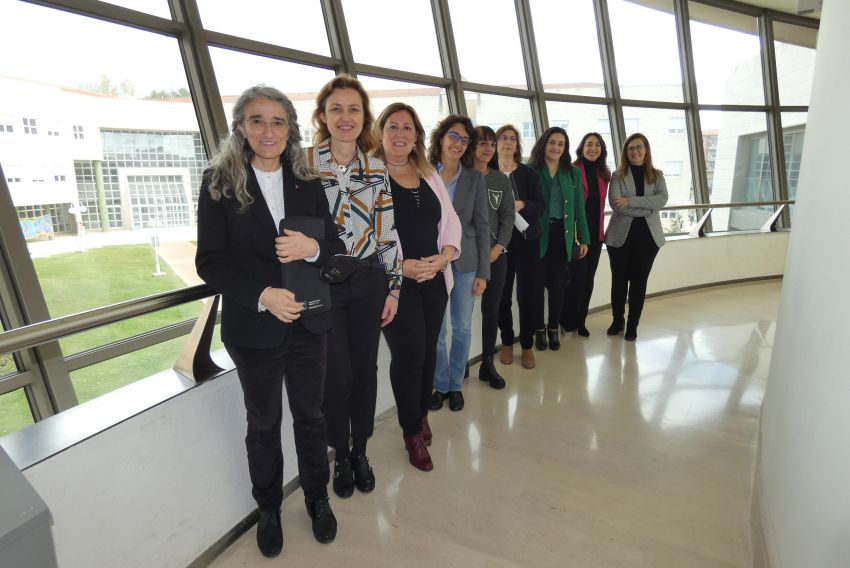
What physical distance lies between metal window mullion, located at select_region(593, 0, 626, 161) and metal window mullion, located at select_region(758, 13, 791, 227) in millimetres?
2996

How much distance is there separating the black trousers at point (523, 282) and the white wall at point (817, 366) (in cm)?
156

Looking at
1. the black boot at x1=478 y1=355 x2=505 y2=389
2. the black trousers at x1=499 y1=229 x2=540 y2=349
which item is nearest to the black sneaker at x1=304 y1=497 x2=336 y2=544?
the black boot at x1=478 y1=355 x2=505 y2=389

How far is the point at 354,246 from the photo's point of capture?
5.89 feet

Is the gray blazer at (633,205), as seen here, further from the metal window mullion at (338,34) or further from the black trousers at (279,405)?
the black trousers at (279,405)

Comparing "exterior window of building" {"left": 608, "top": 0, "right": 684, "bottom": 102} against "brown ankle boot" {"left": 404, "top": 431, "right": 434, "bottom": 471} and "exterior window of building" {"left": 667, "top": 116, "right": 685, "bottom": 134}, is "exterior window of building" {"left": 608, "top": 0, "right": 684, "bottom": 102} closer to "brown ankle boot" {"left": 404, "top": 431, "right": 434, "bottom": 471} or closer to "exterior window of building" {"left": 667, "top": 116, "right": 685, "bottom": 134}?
"exterior window of building" {"left": 667, "top": 116, "right": 685, "bottom": 134}

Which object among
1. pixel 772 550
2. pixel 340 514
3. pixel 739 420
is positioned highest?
pixel 340 514

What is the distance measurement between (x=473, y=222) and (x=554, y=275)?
1300mm

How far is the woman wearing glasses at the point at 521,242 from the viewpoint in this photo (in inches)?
126

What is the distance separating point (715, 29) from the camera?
21.4 ft

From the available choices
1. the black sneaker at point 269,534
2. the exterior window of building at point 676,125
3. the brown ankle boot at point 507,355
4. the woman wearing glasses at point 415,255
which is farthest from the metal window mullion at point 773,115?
the black sneaker at point 269,534

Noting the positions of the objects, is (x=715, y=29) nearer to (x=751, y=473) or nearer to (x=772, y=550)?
(x=751, y=473)

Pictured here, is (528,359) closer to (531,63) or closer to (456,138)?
(456,138)

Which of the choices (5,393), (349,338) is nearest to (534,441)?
(349,338)

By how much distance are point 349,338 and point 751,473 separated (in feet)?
6.18
